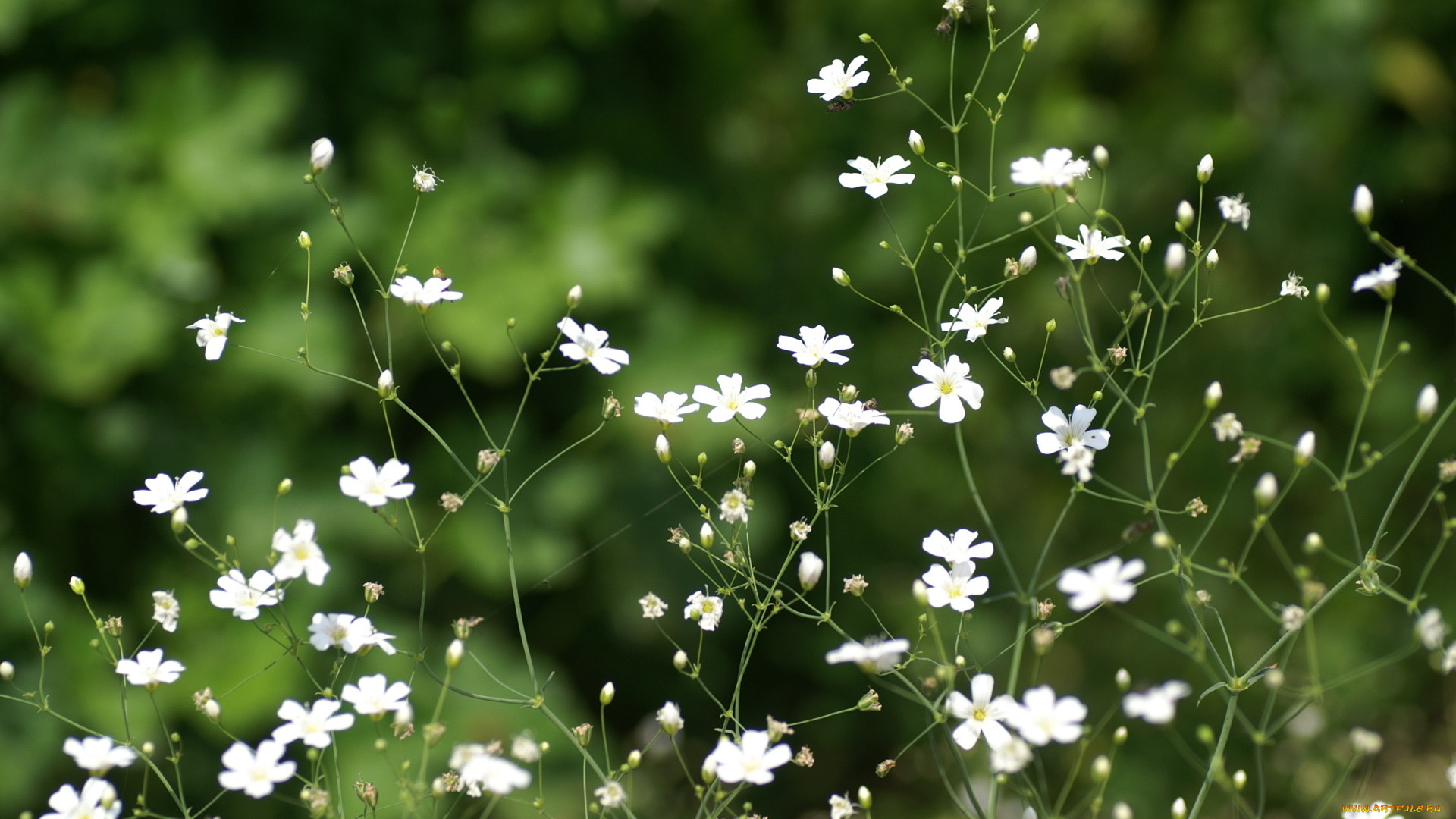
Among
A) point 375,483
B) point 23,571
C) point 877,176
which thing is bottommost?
point 23,571

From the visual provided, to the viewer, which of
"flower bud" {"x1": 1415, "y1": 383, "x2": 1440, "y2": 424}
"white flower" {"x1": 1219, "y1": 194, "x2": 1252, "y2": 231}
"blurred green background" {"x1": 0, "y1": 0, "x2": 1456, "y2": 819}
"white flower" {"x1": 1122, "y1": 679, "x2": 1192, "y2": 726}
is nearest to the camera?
"white flower" {"x1": 1122, "y1": 679, "x2": 1192, "y2": 726}

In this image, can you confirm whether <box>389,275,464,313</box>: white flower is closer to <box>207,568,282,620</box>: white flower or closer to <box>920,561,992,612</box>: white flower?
<box>207,568,282,620</box>: white flower

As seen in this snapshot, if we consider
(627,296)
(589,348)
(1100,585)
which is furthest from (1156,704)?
(627,296)

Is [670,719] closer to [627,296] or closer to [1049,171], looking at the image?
[1049,171]

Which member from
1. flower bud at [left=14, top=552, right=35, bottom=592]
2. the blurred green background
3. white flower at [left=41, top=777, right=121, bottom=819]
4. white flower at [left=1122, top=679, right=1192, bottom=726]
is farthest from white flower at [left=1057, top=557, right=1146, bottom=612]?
the blurred green background

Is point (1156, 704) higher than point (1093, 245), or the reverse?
point (1093, 245)
